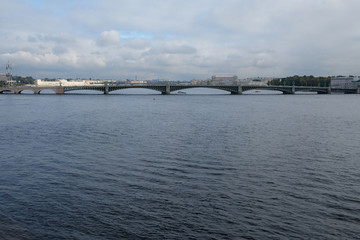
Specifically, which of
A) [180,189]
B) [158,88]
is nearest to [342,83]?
[158,88]

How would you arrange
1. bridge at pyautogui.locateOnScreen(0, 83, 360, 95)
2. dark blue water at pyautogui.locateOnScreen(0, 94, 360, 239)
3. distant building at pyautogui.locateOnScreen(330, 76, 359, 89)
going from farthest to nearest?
distant building at pyautogui.locateOnScreen(330, 76, 359, 89), bridge at pyautogui.locateOnScreen(0, 83, 360, 95), dark blue water at pyautogui.locateOnScreen(0, 94, 360, 239)

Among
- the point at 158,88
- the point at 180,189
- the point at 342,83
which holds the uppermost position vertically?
the point at 342,83

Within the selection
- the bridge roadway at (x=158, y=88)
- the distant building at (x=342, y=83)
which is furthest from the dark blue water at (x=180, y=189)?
the distant building at (x=342, y=83)

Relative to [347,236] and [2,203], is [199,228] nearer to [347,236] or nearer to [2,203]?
[347,236]

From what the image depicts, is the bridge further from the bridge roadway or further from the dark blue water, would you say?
the dark blue water

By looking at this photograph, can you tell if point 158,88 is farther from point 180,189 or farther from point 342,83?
point 342,83

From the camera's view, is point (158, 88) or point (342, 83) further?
point (342, 83)

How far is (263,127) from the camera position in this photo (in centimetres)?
3133

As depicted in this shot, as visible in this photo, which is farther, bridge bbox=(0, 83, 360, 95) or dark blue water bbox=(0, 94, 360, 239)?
bridge bbox=(0, 83, 360, 95)

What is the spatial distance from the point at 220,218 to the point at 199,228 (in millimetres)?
942

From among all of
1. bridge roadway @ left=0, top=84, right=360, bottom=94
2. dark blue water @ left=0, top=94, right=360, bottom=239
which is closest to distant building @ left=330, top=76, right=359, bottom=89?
bridge roadway @ left=0, top=84, right=360, bottom=94

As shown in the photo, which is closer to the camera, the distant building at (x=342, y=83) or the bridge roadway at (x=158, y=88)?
the bridge roadway at (x=158, y=88)

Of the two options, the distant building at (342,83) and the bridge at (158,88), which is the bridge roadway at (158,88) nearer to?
the bridge at (158,88)

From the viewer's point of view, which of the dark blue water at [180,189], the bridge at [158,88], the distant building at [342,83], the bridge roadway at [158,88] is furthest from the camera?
the distant building at [342,83]
